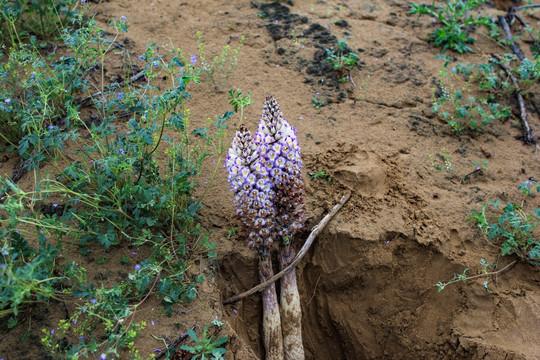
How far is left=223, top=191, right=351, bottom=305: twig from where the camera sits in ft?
10.7

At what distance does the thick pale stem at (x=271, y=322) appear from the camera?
3.34 meters

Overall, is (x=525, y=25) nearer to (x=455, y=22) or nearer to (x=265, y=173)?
(x=455, y=22)

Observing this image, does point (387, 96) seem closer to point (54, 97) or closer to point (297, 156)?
point (297, 156)

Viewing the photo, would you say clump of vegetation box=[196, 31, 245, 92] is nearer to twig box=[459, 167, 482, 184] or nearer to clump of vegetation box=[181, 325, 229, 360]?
twig box=[459, 167, 482, 184]

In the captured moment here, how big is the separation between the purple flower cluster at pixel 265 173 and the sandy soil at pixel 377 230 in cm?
41

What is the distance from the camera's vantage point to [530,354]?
10.3ft

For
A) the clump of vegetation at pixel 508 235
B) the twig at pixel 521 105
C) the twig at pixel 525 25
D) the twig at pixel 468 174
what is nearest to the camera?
the clump of vegetation at pixel 508 235

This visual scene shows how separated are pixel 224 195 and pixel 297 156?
818 mm

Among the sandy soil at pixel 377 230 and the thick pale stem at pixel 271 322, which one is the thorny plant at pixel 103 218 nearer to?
the sandy soil at pixel 377 230

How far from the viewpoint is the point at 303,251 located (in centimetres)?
344

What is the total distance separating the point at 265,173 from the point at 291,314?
1.17 m

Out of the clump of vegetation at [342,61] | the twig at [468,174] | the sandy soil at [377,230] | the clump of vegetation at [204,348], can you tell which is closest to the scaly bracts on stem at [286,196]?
the sandy soil at [377,230]

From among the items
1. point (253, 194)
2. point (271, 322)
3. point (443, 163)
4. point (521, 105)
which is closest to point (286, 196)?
point (253, 194)

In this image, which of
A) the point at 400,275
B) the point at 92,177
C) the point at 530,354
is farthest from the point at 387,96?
the point at 92,177
